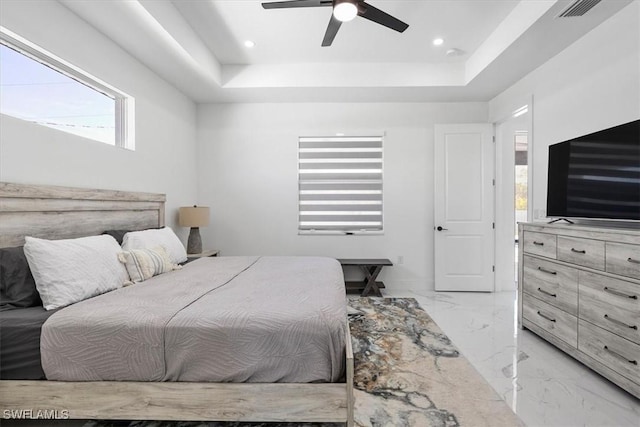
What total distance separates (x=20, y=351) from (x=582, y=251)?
3439 millimetres

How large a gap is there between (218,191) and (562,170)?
4020 mm

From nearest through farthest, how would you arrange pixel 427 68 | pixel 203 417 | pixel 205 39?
pixel 203 417 → pixel 205 39 → pixel 427 68

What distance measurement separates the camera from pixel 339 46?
3422 mm

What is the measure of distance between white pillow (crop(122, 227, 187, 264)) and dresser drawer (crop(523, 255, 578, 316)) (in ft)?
10.6

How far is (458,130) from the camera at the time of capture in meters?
4.25

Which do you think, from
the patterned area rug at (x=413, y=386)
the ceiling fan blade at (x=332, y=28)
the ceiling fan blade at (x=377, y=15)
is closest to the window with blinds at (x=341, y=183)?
the patterned area rug at (x=413, y=386)

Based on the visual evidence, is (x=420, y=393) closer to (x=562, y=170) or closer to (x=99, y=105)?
(x=562, y=170)

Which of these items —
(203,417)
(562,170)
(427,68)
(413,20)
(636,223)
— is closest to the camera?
(203,417)

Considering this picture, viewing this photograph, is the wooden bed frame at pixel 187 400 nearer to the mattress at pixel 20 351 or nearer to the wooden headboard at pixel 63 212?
the mattress at pixel 20 351

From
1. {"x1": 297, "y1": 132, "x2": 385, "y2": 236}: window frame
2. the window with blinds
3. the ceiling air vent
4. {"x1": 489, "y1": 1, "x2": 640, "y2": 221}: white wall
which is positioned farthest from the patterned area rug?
the ceiling air vent

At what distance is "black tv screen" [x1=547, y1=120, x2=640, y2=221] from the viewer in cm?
208

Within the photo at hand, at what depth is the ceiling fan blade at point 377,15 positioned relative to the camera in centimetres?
214

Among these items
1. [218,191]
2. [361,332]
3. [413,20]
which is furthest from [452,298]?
[218,191]

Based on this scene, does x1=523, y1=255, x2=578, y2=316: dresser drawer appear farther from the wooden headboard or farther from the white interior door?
the wooden headboard
